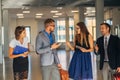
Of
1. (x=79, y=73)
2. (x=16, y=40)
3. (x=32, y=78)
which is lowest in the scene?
(x=32, y=78)

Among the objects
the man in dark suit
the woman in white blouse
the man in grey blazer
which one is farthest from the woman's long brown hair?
the woman in white blouse

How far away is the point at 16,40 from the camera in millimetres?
6258

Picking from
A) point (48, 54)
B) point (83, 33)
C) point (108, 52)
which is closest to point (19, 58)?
point (48, 54)

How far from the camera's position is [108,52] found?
6.45m

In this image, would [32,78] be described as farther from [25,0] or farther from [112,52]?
[25,0]

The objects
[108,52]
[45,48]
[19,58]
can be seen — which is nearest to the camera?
[45,48]

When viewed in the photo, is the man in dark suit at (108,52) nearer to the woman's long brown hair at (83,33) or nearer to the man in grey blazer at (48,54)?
the woman's long brown hair at (83,33)

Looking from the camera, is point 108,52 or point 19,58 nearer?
point 19,58

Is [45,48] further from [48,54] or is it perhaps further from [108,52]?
[108,52]

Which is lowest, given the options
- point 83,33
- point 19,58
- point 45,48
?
point 19,58

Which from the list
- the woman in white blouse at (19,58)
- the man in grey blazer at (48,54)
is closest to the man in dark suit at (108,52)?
the man in grey blazer at (48,54)

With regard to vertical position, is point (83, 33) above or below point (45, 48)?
above

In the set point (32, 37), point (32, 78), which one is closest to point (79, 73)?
point (32, 78)

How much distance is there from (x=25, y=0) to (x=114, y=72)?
1578 centimetres
